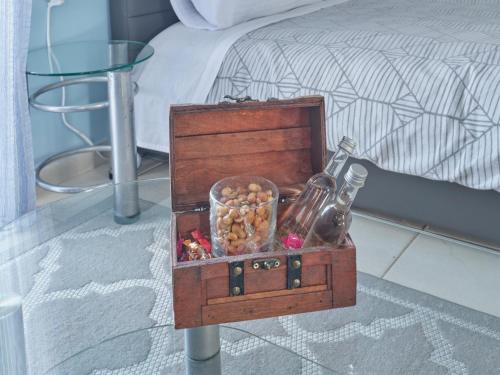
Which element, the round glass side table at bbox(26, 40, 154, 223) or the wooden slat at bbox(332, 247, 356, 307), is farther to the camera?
the round glass side table at bbox(26, 40, 154, 223)

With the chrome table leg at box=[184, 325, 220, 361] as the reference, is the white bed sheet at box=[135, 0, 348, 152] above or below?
above

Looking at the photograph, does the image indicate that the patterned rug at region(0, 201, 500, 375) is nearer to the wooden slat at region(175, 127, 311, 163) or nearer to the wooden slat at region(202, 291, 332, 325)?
the wooden slat at region(202, 291, 332, 325)

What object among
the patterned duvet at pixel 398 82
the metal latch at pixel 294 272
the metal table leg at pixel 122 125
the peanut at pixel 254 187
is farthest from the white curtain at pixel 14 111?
the metal latch at pixel 294 272

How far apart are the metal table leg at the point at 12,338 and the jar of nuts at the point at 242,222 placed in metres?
0.42

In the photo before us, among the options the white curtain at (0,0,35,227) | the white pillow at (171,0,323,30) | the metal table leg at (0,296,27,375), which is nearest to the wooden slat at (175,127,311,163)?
the metal table leg at (0,296,27,375)

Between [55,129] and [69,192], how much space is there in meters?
0.32

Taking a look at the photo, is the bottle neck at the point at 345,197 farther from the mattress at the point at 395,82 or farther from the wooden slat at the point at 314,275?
the mattress at the point at 395,82

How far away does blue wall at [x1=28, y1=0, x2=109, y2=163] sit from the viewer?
201 cm

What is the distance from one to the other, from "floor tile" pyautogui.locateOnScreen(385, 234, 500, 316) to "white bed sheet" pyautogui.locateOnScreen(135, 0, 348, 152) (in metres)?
0.86

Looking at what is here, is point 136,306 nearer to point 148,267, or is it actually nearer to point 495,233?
point 148,267

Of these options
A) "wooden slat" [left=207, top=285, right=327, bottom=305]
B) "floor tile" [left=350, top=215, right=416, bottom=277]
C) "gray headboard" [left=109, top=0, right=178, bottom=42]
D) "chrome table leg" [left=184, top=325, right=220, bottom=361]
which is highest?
"gray headboard" [left=109, top=0, right=178, bottom=42]

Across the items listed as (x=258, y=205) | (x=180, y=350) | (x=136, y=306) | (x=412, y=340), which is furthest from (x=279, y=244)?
(x=412, y=340)

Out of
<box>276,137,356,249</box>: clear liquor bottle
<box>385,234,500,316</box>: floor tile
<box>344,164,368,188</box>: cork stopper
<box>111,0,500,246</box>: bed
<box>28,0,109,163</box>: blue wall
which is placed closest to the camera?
<box>344,164,368,188</box>: cork stopper

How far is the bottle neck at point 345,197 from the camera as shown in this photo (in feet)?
2.56
